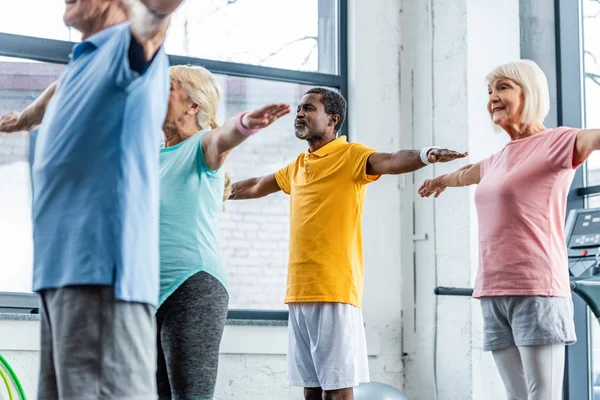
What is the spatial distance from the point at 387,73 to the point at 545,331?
2506mm

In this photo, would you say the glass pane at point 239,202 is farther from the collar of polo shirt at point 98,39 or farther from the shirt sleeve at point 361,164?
the collar of polo shirt at point 98,39

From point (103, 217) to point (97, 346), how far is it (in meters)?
0.20

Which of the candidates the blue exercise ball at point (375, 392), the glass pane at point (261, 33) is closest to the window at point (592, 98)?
the blue exercise ball at point (375, 392)

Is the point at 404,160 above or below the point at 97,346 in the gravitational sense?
above

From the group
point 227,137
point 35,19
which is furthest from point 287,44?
point 227,137

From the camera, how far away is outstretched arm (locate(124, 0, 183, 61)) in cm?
126

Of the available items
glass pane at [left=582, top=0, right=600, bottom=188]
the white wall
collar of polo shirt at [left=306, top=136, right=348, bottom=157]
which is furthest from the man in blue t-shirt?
glass pane at [left=582, top=0, right=600, bottom=188]

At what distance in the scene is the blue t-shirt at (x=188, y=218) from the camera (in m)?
2.03

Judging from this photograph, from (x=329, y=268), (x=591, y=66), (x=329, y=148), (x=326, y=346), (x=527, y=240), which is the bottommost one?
(x=326, y=346)

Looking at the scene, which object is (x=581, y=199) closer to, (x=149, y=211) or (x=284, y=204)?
(x=284, y=204)

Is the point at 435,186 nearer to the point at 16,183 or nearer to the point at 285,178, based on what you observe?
the point at 285,178

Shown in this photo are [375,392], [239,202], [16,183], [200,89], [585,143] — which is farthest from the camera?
[239,202]

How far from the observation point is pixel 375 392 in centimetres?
369

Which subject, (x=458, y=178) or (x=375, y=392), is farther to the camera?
A: (x=375, y=392)
